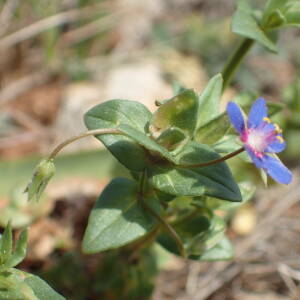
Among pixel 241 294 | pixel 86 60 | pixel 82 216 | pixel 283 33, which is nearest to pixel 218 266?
pixel 241 294

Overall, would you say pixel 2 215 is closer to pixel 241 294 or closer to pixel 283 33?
pixel 241 294

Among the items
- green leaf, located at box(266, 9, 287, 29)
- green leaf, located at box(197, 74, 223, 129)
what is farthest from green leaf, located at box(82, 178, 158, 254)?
green leaf, located at box(266, 9, 287, 29)

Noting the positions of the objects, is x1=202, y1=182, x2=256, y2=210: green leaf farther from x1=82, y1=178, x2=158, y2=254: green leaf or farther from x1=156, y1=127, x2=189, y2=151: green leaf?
x1=156, y1=127, x2=189, y2=151: green leaf

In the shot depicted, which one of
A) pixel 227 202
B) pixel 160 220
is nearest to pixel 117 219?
pixel 160 220

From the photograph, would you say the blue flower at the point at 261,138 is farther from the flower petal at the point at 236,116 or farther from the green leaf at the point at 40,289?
the green leaf at the point at 40,289

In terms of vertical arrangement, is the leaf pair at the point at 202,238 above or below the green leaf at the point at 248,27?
below

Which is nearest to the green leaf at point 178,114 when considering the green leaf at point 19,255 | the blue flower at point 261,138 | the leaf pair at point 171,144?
the leaf pair at point 171,144

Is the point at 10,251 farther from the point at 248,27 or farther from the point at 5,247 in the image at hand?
the point at 248,27
